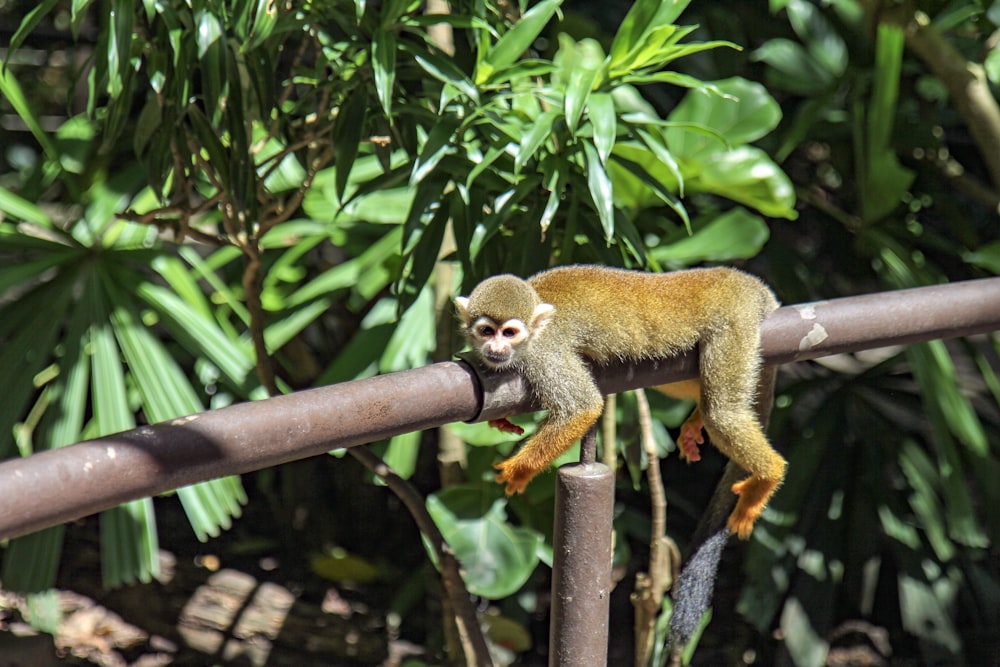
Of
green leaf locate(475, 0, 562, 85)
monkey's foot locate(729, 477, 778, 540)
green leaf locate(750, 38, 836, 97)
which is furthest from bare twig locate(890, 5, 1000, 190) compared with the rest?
monkey's foot locate(729, 477, 778, 540)

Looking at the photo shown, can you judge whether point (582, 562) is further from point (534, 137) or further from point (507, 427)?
point (534, 137)

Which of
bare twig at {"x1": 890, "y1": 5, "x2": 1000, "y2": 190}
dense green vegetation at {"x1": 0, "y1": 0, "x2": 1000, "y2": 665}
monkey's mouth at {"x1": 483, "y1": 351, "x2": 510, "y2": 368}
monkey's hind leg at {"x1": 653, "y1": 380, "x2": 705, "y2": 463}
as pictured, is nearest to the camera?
monkey's mouth at {"x1": 483, "y1": 351, "x2": 510, "y2": 368}

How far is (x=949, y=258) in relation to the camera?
303 centimetres

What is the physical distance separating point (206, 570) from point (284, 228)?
134cm

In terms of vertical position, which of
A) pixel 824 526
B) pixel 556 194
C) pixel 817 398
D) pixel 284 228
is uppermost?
pixel 556 194

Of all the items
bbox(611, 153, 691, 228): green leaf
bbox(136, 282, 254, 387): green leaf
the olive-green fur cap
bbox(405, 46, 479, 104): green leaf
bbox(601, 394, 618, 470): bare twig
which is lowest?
bbox(601, 394, 618, 470): bare twig

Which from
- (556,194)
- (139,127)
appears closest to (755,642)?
(556,194)

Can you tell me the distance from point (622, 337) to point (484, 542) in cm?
91

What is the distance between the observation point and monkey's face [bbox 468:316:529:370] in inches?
53.8

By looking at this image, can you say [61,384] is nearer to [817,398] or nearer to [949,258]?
[817,398]

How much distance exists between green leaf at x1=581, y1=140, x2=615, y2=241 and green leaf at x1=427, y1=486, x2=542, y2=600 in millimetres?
865

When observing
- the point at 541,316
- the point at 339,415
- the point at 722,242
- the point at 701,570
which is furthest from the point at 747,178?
the point at 339,415

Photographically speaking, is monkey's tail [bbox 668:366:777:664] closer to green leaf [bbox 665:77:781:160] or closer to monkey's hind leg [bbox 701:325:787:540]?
monkey's hind leg [bbox 701:325:787:540]

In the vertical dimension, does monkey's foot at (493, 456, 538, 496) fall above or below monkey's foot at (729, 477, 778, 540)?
above
